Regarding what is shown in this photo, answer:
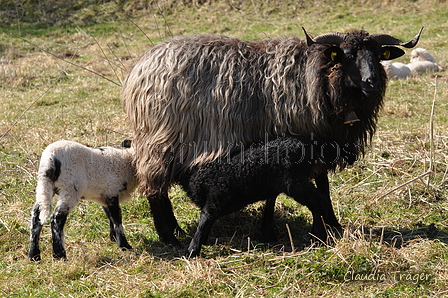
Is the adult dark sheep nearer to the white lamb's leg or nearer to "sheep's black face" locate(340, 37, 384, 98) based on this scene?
"sheep's black face" locate(340, 37, 384, 98)

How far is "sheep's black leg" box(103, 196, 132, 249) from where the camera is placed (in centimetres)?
501

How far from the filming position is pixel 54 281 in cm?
430

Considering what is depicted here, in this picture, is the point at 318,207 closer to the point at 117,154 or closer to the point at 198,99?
the point at 198,99

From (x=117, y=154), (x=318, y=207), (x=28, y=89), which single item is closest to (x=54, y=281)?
(x=117, y=154)

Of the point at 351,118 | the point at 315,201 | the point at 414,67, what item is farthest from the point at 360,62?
the point at 414,67

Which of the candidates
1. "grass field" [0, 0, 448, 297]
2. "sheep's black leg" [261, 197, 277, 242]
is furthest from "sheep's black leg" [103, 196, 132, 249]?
"sheep's black leg" [261, 197, 277, 242]

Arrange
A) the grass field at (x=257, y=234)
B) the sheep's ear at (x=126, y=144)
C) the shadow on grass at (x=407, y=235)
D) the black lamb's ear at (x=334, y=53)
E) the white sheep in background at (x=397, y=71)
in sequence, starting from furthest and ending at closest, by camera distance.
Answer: the white sheep in background at (x=397, y=71)
the sheep's ear at (x=126, y=144)
the shadow on grass at (x=407, y=235)
the black lamb's ear at (x=334, y=53)
the grass field at (x=257, y=234)

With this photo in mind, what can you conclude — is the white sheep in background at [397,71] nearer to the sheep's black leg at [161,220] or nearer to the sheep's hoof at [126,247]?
the sheep's black leg at [161,220]

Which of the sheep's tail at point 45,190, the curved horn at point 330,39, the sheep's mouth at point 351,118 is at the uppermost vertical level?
the curved horn at point 330,39

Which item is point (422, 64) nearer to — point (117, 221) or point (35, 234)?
point (117, 221)

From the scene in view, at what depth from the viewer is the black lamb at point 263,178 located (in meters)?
4.70

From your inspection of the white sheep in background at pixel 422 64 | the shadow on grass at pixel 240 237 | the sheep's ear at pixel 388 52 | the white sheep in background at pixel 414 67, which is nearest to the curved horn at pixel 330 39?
the sheep's ear at pixel 388 52

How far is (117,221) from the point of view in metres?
5.03

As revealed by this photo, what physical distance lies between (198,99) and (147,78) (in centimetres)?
58
